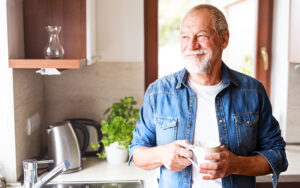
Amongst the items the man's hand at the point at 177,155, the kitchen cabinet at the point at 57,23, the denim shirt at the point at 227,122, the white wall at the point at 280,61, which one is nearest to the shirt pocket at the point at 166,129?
the denim shirt at the point at 227,122

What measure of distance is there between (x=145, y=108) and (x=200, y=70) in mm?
294

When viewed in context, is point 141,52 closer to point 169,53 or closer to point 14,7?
point 169,53

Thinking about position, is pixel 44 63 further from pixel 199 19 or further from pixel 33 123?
pixel 199 19

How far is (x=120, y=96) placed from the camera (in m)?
2.43

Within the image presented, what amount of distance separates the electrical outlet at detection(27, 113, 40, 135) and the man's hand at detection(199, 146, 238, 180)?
3.92 feet

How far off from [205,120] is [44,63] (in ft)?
2.87

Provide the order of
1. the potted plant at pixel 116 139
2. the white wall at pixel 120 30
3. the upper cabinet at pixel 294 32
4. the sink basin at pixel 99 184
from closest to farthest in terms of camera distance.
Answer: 1. the sink basin at pixel 99 184
2. the potted plant at pixel 116 139
3. the upper cabinet at pixel 294 32
4. the white wall at pixel 120 30

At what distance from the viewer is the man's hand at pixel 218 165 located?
1.13 metres

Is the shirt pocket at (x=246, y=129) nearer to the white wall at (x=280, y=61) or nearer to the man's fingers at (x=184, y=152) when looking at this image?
the man's fingers at (x=184, y=152)

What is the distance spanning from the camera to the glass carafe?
6.06 ft

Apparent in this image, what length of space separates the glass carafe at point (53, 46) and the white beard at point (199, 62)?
79 centimetres

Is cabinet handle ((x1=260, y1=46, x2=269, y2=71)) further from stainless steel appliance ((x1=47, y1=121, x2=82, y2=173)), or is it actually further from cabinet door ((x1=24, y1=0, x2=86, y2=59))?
stainless steel appliance ((x1=47, y1=121, x2=82, y2=173))

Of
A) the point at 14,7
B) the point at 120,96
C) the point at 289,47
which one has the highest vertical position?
the point at 14,7

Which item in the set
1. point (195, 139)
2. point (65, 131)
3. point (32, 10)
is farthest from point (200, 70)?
point (32, 10)
